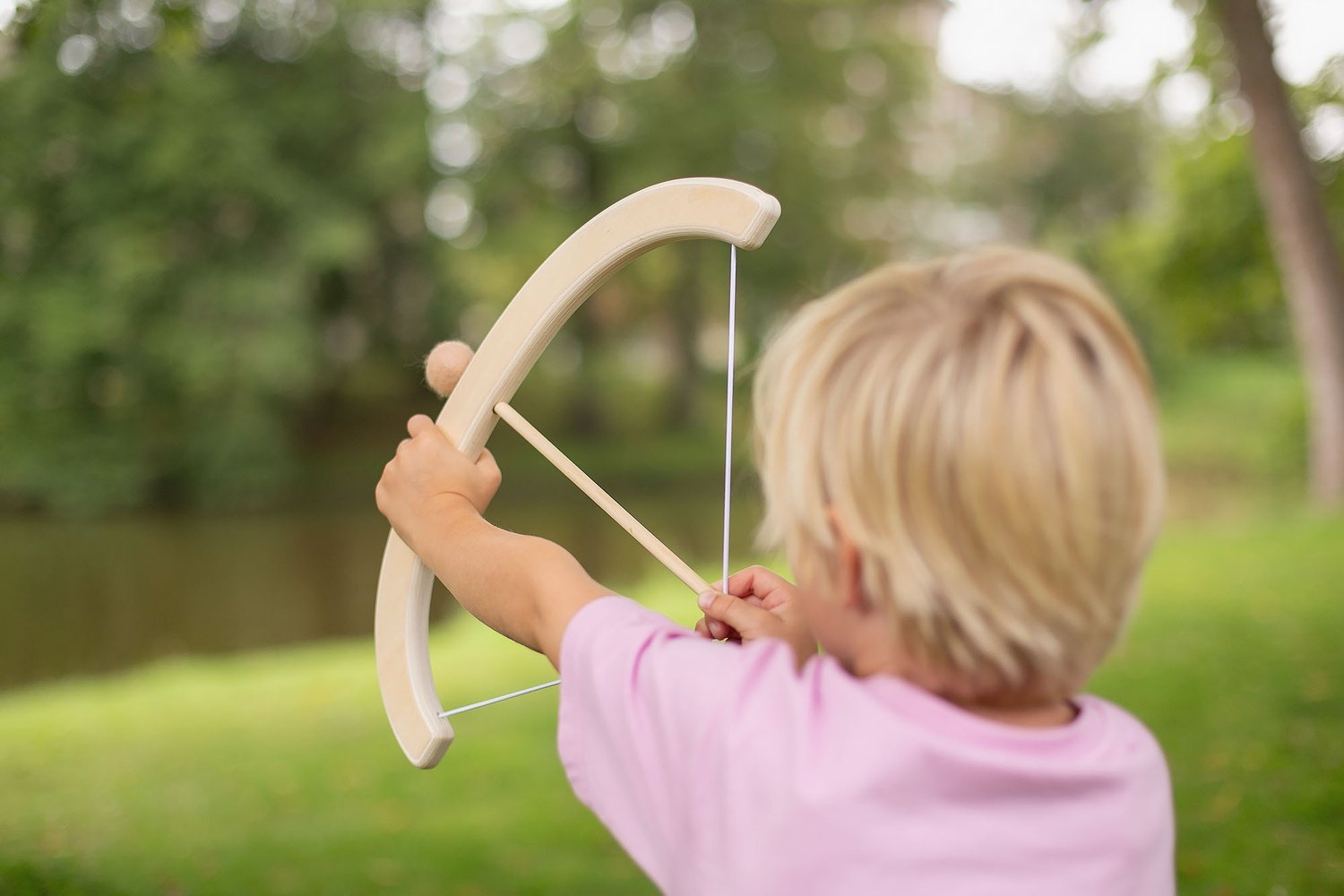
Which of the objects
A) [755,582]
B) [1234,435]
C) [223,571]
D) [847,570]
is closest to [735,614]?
[755,582]

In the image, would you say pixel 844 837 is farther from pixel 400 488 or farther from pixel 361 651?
pixel 361 651

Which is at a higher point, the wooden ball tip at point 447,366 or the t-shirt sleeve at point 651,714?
the wooden ball tip at point 447,366

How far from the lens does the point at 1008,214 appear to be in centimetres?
3584

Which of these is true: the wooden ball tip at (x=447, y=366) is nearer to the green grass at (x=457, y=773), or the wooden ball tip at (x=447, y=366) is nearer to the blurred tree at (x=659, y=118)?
the green grass at (x=457, y=773)

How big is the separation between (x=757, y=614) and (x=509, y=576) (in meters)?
0.31

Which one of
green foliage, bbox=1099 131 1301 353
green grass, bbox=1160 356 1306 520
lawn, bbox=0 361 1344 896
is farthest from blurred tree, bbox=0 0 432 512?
green grass, bbox=1160 356 1306 520

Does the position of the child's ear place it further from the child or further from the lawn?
the lawn

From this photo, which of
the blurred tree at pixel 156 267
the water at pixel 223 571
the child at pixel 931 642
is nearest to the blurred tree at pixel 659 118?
the blurred tree at pixel 156 267

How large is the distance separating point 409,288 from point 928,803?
21023 millimetres

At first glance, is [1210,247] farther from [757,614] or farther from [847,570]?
[847,570]

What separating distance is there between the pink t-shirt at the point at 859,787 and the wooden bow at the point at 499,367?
1.53ft

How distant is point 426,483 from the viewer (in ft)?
4.50

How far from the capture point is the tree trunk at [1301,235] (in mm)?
7754

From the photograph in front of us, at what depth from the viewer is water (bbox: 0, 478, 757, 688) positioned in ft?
35.0
